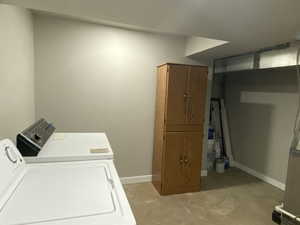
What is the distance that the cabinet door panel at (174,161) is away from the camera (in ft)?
9.26

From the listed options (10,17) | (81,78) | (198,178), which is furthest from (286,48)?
(10,17)

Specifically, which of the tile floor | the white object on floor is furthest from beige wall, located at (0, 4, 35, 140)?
the white object on floor

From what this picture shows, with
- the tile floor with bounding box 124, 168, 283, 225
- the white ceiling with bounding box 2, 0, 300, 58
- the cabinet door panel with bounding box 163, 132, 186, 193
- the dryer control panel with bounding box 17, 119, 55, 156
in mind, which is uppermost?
the white ceiling with bounding box 2, 0, 300, 58

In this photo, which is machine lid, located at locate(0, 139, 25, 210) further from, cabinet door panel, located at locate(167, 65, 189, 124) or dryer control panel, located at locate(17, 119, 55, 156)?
cabinet door panel, located at locate(167, 65, 189, 124)

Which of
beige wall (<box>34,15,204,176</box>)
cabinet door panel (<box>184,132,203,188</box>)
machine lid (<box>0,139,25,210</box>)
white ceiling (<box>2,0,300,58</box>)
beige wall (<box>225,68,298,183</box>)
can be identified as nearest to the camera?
machine lid (<box>0,139,25,210</box>)

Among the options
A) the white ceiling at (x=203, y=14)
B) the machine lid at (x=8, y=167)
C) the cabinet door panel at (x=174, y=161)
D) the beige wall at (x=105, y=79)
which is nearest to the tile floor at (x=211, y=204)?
the cabinet door panel at (x=174, y=161)

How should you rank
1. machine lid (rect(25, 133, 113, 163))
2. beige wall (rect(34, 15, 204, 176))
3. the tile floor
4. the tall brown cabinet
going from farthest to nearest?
1. the tall brown cabinet
2. beige wall (rect(34, 15, 204, 176))
3. the tile floor
4. machine lid (rect(25, 133, 113, 163))

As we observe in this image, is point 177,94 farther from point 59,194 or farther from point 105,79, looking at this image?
point 59,194

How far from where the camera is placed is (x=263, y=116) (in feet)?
11.6

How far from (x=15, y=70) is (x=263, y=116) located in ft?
12.5

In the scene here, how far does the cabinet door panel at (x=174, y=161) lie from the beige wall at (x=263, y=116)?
1700mm

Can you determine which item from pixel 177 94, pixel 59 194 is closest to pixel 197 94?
pixel 177 94

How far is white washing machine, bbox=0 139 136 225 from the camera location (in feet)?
2.76

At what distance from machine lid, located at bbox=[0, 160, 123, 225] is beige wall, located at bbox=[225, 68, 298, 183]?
3.11 meters
